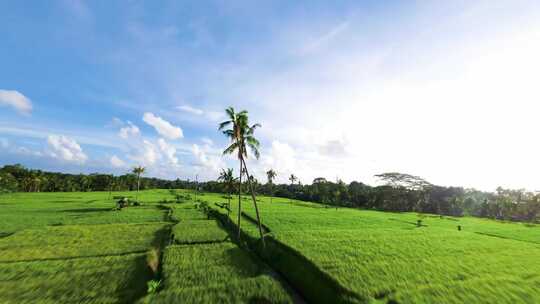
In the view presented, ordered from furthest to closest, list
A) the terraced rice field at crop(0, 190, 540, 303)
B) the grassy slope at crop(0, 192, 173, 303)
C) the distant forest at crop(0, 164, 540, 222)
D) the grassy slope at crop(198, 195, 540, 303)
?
the distant forest at crop(0, 164, 540, 222) < the grassy slope at crop(198, 195, 540, 303) < the terraced rice field at crop(0, 190, 540, 303) < the grassy slope at crop(0, 192, 173, 303)

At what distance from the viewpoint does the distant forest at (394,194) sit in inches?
3199

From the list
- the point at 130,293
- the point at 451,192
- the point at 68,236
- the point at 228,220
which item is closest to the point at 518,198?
the point at 451,192

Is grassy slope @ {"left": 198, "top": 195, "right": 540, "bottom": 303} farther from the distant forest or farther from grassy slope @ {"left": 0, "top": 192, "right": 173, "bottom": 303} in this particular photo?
the distant forest

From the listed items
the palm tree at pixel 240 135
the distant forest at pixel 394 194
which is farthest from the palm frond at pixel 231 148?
the distant forest at pixel 394 194

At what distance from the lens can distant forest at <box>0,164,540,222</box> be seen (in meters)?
81.2

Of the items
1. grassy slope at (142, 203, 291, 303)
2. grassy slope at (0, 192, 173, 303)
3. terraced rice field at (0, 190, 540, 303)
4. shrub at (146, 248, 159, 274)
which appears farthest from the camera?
shrub at (146, 248, 159, 274)

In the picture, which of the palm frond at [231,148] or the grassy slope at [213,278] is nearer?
the grassy slope at [213,278]

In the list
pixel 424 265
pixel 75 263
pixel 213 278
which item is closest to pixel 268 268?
pixel 213 278

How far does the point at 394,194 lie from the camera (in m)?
99.0

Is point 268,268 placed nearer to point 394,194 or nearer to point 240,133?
point 240,133

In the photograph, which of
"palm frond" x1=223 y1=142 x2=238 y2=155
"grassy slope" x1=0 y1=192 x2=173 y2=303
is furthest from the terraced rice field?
"palm frond" x1=223 y1=142 x2=238 y2=155

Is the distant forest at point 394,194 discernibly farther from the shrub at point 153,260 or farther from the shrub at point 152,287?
the shrub at point 152,287

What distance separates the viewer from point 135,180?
137750 mm

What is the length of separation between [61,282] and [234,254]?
12.7 meters
